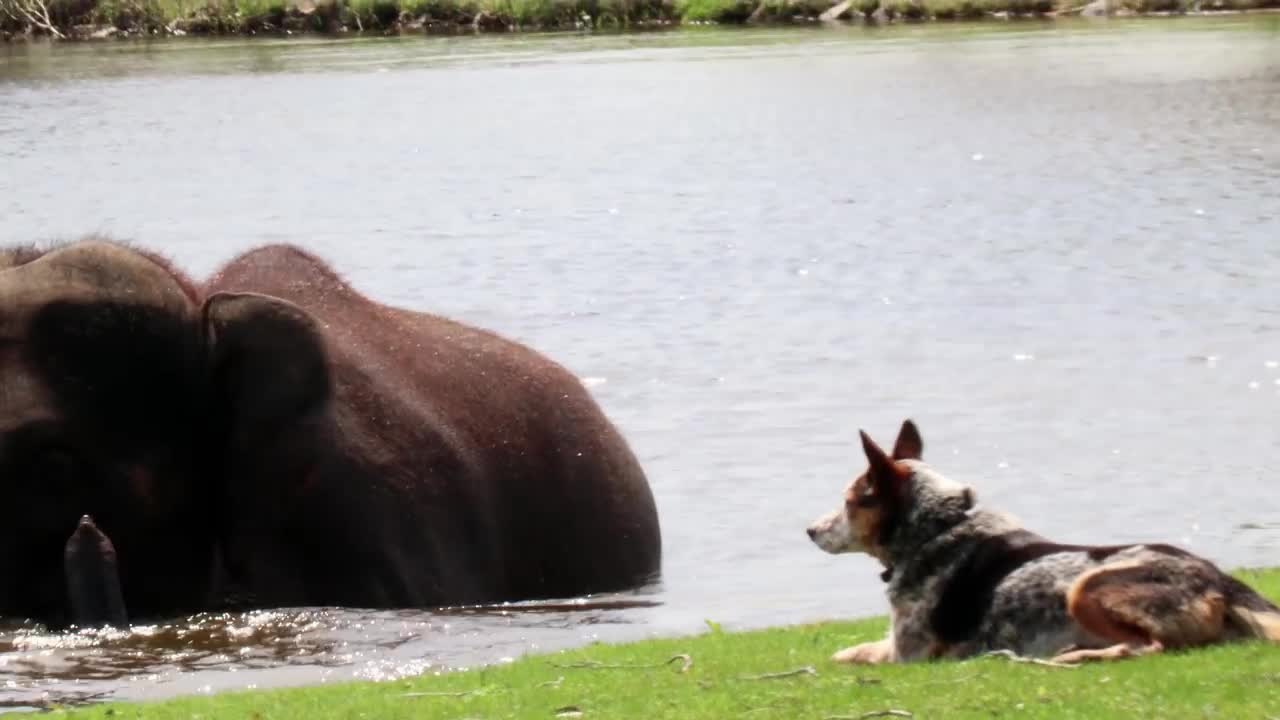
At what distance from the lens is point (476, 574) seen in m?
11.6

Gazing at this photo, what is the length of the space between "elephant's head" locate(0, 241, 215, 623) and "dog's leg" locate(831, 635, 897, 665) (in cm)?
354

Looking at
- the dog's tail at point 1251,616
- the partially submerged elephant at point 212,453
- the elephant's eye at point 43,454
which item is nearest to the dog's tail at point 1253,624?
the dog's tail at point 1251,616

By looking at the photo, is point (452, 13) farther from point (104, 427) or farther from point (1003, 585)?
point (1003, 585)

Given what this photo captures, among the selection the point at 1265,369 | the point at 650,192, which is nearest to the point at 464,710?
the point at 1265,369

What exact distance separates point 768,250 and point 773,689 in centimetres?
1973

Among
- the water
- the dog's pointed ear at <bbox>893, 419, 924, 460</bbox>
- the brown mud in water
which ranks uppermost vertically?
the dog's pointed ear at <bbox>893, 419, 924, 460</bbox>

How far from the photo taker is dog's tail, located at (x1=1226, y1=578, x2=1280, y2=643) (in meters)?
7.67

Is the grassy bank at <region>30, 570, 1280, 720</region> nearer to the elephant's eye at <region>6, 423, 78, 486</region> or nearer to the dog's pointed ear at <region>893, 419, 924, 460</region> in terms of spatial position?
the dog's pointed ear at <region>893, 419, 924, 460</region>

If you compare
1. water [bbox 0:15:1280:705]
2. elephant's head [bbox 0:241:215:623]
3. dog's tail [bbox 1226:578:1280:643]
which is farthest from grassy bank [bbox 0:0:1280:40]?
dog's tail [bbox 1226:578:1280:643]

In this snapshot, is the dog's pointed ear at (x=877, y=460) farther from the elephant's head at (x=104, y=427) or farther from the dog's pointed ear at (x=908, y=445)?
the elephant's head at (x=104, y=427)

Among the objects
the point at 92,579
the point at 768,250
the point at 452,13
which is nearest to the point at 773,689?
the point at 92,579

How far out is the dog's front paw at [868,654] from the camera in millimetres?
8406

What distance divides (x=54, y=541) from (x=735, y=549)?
13.4ft

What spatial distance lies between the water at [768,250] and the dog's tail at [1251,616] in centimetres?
355
